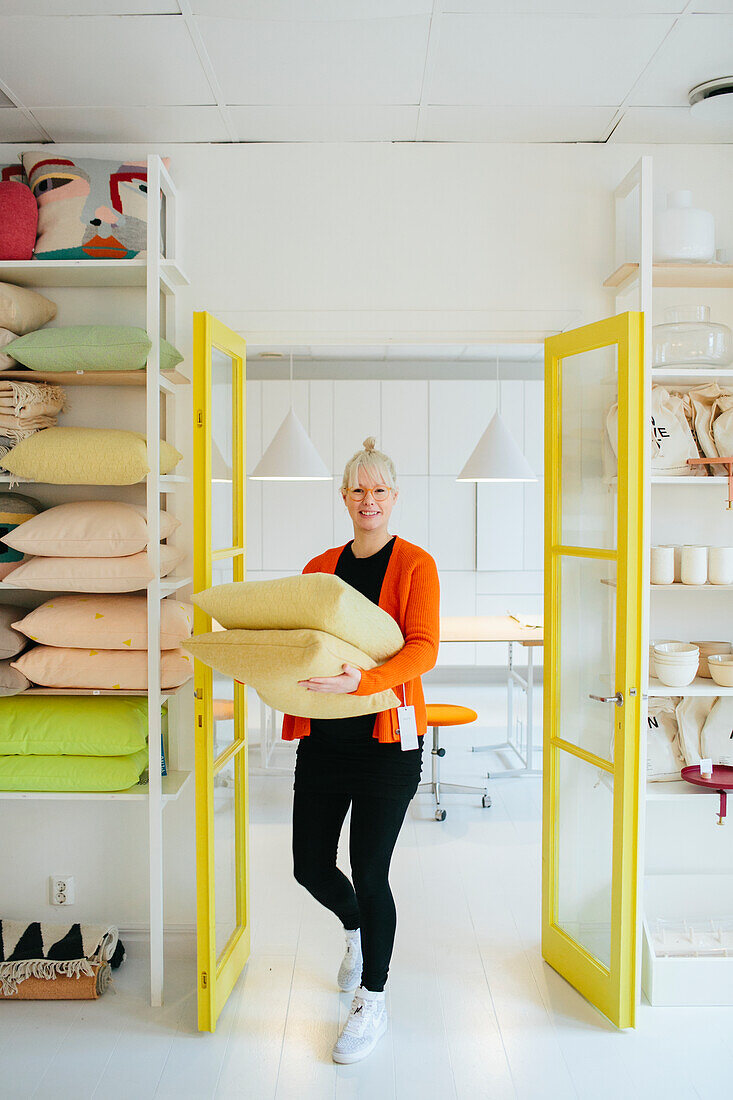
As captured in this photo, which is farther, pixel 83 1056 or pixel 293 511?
pixel 293 511

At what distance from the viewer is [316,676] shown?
77.6 inches

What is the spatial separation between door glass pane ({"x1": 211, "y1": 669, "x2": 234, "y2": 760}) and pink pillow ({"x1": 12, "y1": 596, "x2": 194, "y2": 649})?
0.17 m

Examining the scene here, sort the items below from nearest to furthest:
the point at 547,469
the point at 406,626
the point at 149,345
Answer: the point at 406,626 → the point at 149,345 → the point at 547,469

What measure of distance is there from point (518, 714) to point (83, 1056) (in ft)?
14.4

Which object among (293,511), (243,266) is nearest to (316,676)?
(243,266)

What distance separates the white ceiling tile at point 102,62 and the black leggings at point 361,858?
2010 millimetres

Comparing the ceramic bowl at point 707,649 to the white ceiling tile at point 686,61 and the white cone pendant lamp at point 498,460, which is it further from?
the white cone pendant lamp at point 498,460

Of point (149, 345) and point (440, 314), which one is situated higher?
point (440, 314)

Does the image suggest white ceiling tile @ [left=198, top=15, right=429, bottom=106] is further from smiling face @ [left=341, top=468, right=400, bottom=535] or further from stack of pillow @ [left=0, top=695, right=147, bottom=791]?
stack of pillow @ [left=0, top=695, right=147, bottom=791]

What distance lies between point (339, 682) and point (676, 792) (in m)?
1.22

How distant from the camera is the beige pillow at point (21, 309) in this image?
2578 millimetres

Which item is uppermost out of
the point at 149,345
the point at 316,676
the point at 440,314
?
the point at 440,314

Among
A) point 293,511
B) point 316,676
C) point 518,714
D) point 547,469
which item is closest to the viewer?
point 316,676

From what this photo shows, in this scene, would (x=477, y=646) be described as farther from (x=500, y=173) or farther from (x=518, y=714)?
(x=500, y=173)
